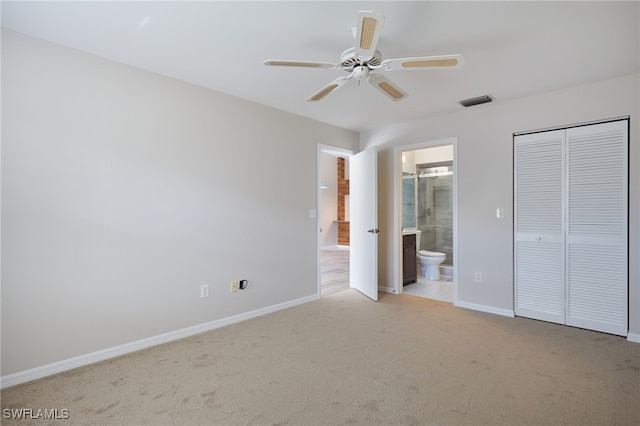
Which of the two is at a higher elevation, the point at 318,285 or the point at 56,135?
the point at 56,135

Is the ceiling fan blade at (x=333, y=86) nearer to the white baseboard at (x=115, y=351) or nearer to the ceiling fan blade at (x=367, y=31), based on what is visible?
the ceiling fan blade at (x=367, y=31)

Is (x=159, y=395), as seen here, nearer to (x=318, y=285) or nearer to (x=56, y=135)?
(x=56, y=135)

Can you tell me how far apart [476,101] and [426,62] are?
1903 mm

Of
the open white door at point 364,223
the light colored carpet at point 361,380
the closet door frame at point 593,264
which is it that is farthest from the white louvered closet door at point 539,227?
the open white door at point 364,223

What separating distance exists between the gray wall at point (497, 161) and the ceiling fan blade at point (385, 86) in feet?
5.43

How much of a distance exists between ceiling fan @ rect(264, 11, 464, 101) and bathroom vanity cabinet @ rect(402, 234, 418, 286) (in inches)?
115

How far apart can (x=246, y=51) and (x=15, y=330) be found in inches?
99.3

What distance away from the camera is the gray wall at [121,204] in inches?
87.1

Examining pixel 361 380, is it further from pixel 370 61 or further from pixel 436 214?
pixel 436 214

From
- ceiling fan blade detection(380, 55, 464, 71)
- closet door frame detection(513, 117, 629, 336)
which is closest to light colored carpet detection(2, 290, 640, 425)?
closet door frame detection(513, 117, 629, 336)

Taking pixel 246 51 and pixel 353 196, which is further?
pixel 353 196

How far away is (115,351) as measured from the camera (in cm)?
258

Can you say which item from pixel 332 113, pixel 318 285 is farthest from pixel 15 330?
pixel 332 113

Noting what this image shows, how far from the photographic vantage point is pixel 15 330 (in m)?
2.18
